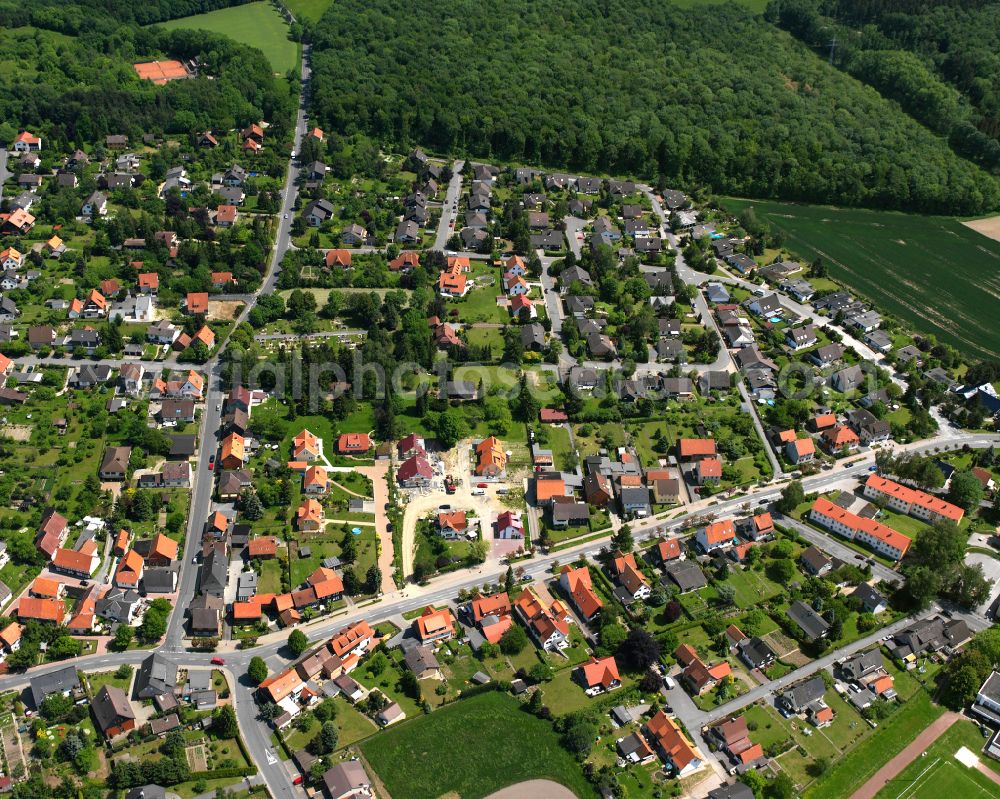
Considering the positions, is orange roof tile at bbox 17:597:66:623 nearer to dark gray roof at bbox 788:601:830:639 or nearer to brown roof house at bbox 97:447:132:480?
brown roof house at bbox 97:447:132:480

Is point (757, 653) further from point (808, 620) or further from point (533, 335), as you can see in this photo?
point (533, 335)

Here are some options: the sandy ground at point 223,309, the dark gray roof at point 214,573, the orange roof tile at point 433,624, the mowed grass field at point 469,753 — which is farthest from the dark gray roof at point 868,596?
the sandy ground at point 223,309

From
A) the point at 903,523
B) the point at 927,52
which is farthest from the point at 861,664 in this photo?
the point at 927,52

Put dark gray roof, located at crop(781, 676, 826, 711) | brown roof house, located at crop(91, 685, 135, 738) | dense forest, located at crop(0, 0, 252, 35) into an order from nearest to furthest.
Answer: brown roof house, located at crop(91, 685, 135, 738)
dark gray roof, located at crop(781, 676, 826, 711)
dense forest, located at crop(0, 0, 252, 35)

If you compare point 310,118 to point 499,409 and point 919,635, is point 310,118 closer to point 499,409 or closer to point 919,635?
point 499,409

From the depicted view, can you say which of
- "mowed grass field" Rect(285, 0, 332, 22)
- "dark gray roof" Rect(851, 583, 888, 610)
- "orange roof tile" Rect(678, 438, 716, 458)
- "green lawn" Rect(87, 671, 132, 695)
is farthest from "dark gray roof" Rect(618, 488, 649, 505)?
"mowed grass field" Rect(285, 0, 332, 22)

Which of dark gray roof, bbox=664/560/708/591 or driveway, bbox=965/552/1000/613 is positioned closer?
dark gray roof, bbox=664/560/708/591

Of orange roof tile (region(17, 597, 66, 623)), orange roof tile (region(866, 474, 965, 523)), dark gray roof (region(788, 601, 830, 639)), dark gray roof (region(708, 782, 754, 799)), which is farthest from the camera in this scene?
orange roof tile (region(866, 474, 965, 523))
